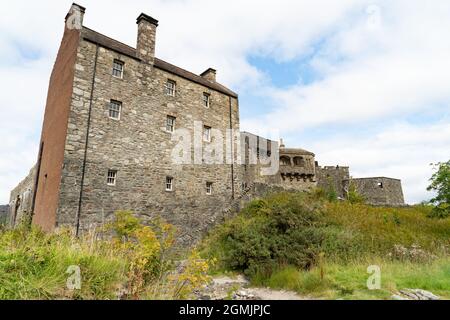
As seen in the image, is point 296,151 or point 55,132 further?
point 296,151

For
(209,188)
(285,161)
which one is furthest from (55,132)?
(285,161)

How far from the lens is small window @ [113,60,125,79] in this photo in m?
14.3

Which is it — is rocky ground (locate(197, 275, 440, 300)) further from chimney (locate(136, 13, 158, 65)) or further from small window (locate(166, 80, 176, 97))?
chimney (locate(136, 13, 158, 65))

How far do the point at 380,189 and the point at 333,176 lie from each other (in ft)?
17.3

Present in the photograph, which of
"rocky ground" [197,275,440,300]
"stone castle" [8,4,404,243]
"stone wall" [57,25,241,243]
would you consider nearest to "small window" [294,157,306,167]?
"stone castle" [8,4,404,243]

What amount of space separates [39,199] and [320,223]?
1443cm

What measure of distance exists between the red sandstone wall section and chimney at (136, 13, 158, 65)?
3.35m

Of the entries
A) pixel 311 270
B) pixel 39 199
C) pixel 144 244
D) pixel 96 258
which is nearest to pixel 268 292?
pixel 311 270

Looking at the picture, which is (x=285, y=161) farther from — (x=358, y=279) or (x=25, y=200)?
(x=358, y=279)

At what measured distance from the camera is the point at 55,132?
14.0 m

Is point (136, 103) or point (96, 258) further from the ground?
point (136, 103)

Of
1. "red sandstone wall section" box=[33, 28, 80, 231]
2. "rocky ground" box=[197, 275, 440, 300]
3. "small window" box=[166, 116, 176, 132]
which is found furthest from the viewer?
"small window" box=[166, 116, 176, 132]

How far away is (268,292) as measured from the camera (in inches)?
284

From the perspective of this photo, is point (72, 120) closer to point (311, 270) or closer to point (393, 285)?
point (311, 270)
